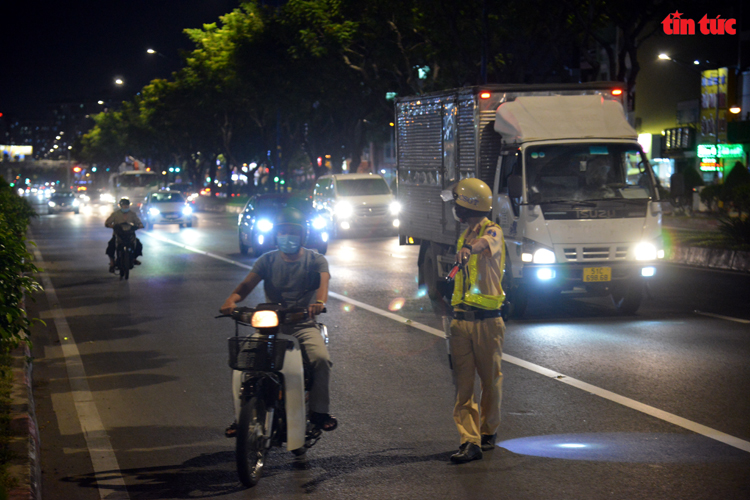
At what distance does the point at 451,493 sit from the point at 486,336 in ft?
3.41

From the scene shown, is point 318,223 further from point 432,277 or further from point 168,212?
point 168,212

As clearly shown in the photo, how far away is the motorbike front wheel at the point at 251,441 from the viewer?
205 inches

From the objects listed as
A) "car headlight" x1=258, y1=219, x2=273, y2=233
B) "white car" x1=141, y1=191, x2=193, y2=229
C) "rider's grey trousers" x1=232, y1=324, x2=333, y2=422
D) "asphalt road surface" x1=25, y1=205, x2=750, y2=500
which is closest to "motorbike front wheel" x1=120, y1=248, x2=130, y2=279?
"asphalt road surface" x1=25, y1=205, x2=750, y2=500

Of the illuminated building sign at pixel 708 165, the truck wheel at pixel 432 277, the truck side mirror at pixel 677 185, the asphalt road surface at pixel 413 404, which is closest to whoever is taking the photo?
the asphalt road surface at pixel 413 404

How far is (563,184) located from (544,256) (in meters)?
0.98

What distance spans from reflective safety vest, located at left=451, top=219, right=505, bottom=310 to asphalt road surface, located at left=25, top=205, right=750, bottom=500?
0.98m

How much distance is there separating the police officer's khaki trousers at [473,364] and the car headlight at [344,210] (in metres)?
22.4

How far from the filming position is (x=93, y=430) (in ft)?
22.4

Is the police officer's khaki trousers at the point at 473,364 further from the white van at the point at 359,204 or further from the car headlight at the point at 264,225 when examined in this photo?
the white van at the point at 359,204

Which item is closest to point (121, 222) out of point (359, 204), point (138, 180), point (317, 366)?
point (359, 204)

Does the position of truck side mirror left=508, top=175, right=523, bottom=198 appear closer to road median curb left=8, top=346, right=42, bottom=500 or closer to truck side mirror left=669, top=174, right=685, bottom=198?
truck side mirror left=669, top=174, right=685, bottom=198

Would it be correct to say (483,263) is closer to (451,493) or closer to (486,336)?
(486,336)

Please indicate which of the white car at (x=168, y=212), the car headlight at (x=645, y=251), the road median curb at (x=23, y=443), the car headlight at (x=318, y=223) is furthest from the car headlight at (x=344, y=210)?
the road median curb at (x=23, y=443)

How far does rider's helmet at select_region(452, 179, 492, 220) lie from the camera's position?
5.86 metres
